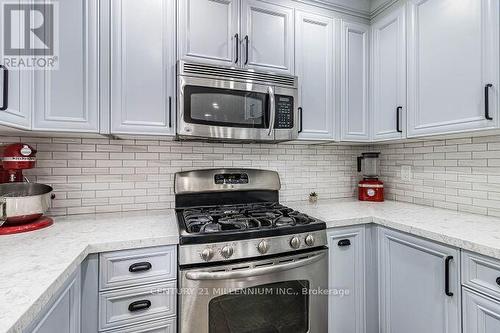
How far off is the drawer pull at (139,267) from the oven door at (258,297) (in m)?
0.17

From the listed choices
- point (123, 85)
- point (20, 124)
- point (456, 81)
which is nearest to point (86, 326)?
point (20, 124)

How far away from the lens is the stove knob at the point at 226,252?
1279mm

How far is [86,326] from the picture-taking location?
1.16m

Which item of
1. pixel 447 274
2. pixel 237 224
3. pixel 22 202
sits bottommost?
pixel 447 274

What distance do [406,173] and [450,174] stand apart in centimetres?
35

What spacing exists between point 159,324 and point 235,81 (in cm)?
141

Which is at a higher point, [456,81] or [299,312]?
[456,81]

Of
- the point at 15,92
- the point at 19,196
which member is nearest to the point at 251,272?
the point at 19,196

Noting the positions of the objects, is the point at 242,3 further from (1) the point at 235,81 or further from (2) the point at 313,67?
(2) the point at 313,67

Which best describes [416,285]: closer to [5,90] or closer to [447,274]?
[447,274]

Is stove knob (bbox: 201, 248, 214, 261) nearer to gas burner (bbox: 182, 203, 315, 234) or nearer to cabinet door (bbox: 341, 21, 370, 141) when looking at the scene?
gas burner (bbox: 182, 203, 315, 234)

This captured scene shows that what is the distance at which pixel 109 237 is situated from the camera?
1239 millimetres

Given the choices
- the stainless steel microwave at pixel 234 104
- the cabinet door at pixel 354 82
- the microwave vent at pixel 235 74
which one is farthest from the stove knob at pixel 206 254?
the cabinet door at pixel 354 82

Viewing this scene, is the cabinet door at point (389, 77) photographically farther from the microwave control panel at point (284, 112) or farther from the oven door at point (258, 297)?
the oven door at point (258, 297)
